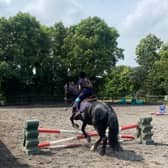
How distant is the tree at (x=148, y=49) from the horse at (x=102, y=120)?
58.5m

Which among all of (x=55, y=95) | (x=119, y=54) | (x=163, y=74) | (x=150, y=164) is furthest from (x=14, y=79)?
(x=150, y=164)

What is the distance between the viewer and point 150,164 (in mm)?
8531

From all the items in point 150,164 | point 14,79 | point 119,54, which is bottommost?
point 150,164

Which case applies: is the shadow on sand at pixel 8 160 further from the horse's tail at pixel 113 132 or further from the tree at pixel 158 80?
the tree at pixel 158 80

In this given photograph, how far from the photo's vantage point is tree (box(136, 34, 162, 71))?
68119 mm

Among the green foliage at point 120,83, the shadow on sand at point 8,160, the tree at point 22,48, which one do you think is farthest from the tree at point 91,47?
the shadow on sand at point 8,160

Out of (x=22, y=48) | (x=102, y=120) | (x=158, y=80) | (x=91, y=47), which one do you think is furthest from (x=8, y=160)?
(x=158, y=80)

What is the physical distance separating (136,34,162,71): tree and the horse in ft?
192

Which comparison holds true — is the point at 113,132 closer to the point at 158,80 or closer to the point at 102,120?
the point at 102,120

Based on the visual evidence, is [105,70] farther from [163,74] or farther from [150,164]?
[150,164]

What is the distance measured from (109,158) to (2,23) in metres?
36.5

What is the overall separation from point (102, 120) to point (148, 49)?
62061 millimetres

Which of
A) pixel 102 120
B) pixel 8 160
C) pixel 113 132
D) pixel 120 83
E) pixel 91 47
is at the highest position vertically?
pixel 91 47

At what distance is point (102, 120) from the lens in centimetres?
939
